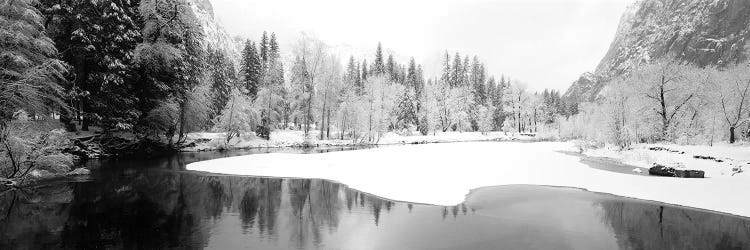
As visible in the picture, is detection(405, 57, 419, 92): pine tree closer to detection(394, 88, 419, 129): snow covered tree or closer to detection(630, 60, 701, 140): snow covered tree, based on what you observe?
detection(394, 88, 419, 129): snow covered tree

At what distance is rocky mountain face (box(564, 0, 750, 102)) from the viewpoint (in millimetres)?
115625

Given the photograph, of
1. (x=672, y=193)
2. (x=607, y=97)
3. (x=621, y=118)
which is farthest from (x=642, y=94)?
(x=672, y=193)

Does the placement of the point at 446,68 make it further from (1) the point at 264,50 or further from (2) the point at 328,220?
(2) the point at 328,220

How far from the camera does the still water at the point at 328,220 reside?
9430 millimetres

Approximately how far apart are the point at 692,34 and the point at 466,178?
6465 inches

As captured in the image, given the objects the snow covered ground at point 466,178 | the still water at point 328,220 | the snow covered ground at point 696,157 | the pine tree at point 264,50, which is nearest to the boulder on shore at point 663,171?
the snow covered ground at point 696,157

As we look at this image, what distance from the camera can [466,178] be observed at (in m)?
19.7

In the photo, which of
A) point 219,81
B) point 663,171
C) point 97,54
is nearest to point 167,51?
point 97,54

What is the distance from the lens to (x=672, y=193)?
16188mm

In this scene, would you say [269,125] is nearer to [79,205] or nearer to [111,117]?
[111,117]

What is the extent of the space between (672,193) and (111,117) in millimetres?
33976

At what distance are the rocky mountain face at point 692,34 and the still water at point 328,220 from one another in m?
104

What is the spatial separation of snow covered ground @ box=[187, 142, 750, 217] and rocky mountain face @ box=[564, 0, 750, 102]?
3748 inches

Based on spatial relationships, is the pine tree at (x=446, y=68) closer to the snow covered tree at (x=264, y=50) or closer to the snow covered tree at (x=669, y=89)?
the snow covered tree at (x=264, y=50)
